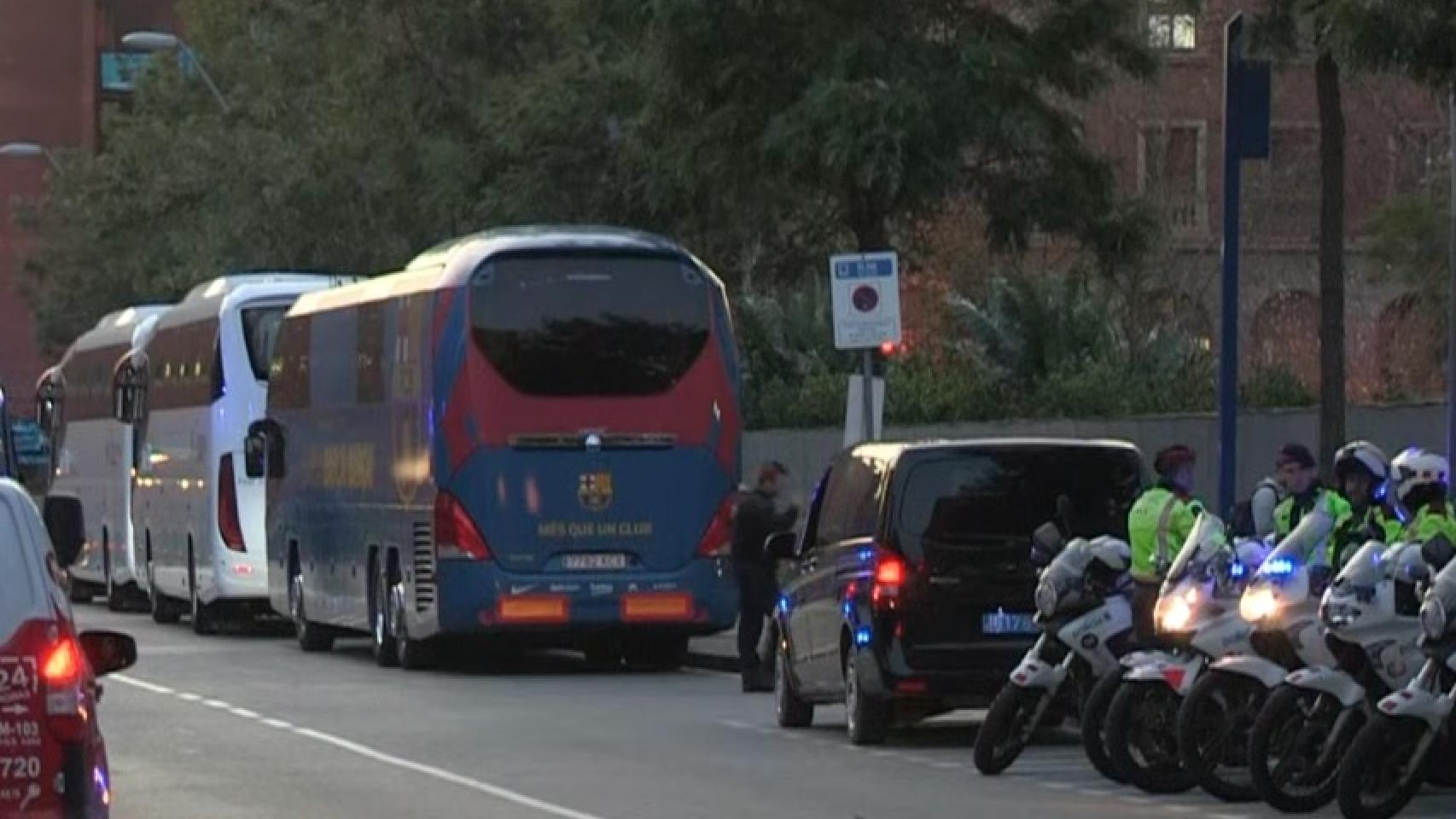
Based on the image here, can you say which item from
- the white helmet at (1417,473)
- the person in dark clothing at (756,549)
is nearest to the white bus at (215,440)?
the person in dark clothing at (756,549)

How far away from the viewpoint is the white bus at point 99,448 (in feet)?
152

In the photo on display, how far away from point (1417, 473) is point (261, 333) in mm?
24834

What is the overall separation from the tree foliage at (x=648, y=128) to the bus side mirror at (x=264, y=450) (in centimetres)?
399

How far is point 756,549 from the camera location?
2889 centimetres

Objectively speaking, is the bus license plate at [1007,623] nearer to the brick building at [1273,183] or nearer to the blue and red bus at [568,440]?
the blue and red bus at [568,440]

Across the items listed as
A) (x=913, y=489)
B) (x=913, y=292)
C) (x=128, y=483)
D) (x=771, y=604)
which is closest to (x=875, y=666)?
(x=913, y=489)

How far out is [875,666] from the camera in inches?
860

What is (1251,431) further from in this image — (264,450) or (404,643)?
(264,450)

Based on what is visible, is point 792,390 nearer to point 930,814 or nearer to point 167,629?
point 167,629

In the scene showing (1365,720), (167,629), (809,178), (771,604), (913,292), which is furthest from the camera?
(913,292)

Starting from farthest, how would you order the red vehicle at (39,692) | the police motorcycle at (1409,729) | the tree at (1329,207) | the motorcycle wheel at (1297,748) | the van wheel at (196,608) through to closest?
the van wheel at (196,608), the tree at (1329,207), the motorcycle wheel at (1297,748), the police motorcycle at (1409,729), the red vehicle at (39,692)

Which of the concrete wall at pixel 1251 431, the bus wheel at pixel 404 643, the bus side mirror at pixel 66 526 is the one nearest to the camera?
the bus side mirror at pixel 66 526

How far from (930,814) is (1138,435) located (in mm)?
18760

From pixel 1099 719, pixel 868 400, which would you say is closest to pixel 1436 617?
pixel 1099 719
